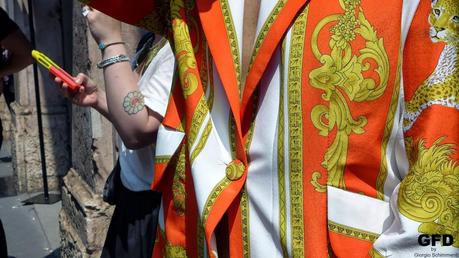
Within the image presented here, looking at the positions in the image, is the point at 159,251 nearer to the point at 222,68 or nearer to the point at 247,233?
the point at 247,233

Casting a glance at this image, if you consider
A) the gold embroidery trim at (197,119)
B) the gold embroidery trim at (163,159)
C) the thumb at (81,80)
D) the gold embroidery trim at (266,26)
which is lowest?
the gold embroidery trim at (163,159)

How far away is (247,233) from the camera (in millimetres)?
1391

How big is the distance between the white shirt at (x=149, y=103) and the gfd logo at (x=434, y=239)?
0.85 m

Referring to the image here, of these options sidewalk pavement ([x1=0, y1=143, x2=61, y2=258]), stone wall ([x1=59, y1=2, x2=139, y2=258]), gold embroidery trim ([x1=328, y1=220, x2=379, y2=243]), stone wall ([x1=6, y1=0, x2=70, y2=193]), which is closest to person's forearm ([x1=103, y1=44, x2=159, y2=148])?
gold embroidery trim ([x1=328, y1=220, x2=379, y2=243])

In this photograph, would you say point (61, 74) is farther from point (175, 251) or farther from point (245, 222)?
point (245, 222)

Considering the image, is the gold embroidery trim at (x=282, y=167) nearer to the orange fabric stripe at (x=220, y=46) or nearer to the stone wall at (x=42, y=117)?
the orange fabric stripe at (x=220, y=46)

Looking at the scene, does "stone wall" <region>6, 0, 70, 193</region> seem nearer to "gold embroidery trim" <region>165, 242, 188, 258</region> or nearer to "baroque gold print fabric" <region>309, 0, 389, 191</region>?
"gold embroidery trim" <region>165, 242, 188, 258</region>

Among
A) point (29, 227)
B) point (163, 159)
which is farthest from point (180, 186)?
point (29, 227)

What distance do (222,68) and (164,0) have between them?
0.31m

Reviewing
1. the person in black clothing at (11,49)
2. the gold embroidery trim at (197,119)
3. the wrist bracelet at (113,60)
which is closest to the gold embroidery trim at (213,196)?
the gold embroidery trim at (197,119)

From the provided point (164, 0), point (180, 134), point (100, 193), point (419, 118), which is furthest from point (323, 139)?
point (100, 193)

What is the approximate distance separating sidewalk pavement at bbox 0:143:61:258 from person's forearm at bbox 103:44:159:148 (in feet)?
11.2

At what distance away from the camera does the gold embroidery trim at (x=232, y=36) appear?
139cm

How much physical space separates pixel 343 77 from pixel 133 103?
72 centimetres
